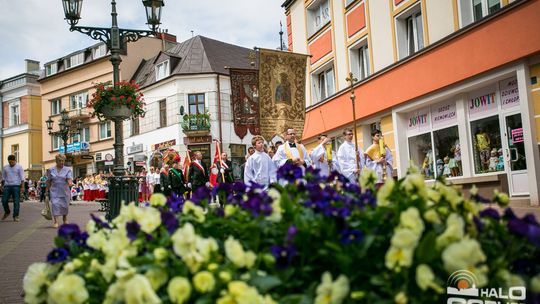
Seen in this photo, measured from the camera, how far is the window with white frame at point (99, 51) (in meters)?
45.1

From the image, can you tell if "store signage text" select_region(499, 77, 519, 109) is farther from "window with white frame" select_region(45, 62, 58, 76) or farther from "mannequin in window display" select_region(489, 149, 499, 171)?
"window with white frame" select_region(45, 62, 58, 76)

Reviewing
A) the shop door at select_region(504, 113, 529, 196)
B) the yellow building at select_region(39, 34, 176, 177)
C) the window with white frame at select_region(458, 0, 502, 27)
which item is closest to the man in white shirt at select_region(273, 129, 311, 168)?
the shop door at select_region(504, 113, 529, 196)

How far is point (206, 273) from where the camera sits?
1.82m

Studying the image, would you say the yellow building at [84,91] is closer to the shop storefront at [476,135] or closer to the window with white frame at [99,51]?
the window with white frame at [99,51]

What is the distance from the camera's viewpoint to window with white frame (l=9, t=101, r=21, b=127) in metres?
53.1

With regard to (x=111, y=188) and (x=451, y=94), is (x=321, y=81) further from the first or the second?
(x=111, y=188)

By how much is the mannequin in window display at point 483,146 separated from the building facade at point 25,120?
4806 centimetres

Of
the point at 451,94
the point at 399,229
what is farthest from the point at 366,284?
the point at 451,94

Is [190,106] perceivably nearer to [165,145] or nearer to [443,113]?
[165,145]

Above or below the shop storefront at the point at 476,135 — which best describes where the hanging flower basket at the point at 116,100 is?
above

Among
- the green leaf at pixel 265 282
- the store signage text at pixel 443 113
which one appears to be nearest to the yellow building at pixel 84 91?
the store signage text at pixel 443 113

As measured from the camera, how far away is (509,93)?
1205cm

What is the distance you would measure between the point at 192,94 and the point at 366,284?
3644 centimetres

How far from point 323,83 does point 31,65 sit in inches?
1899
